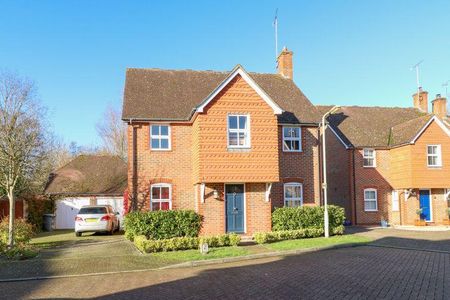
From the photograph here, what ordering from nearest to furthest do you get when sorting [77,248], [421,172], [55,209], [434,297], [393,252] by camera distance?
1. [434,297]
2. [393,252]
3. [77,248]
4. [421,172]
5. [55,209]

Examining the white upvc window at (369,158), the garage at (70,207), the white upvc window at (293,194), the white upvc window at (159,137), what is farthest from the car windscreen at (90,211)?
the white upvc window at (369,158)

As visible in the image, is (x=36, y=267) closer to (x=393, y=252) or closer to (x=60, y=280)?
(x=60, y=280)

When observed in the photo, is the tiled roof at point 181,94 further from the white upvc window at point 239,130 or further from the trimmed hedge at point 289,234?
the trimmed hedge at point 289,234

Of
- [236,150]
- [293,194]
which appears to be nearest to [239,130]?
[236,150]

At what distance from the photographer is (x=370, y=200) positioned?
28.3 meters

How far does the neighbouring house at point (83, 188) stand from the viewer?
99.6ft

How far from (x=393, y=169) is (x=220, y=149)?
14846 millimetres

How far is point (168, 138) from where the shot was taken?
21.5 m

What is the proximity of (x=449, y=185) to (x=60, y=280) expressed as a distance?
958 inches

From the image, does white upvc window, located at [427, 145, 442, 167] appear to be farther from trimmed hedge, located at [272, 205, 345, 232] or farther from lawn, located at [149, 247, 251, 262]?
lawn, located at [149, 247, 251, 262]

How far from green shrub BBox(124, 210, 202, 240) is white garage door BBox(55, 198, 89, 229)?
12651 mm

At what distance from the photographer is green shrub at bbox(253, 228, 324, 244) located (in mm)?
18038

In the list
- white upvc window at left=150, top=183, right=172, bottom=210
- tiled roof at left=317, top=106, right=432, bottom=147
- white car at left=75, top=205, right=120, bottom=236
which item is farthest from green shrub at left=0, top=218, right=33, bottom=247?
tiled roof at left=317, top=106, right=432, bottom=147

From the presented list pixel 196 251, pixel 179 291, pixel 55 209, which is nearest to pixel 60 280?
pixel 179 291
